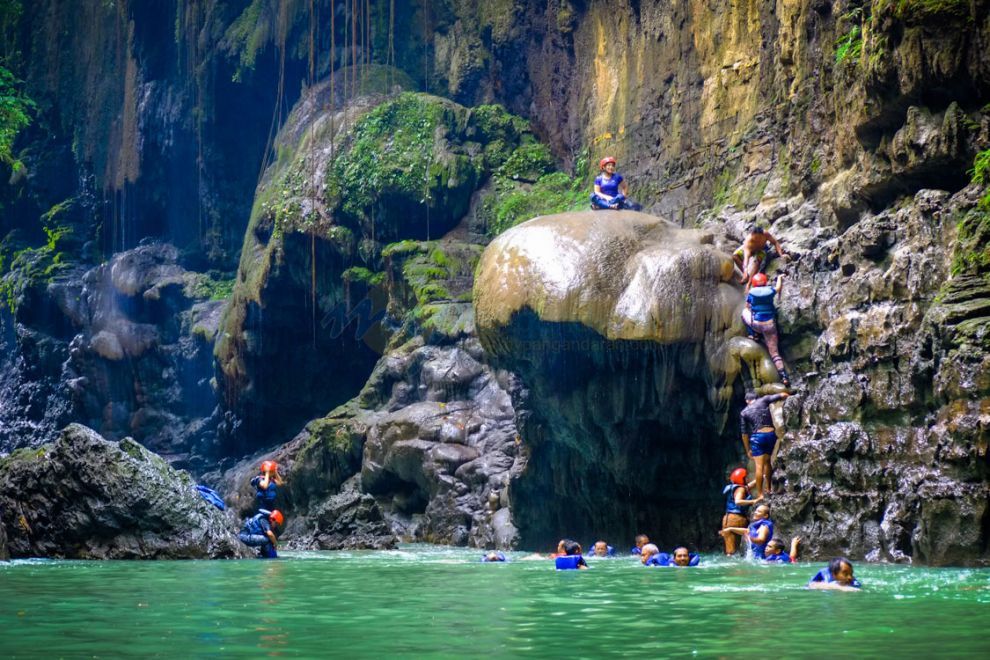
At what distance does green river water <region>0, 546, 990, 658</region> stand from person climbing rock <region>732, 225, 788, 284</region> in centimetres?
489

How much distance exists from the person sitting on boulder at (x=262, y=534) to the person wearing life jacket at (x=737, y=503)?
5808 millimetres

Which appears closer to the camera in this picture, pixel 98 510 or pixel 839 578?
pixel 839 578

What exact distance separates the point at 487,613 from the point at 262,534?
8.59 metres

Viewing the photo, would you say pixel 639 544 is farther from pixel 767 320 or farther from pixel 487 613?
pixel 487 613

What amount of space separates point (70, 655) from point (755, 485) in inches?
423

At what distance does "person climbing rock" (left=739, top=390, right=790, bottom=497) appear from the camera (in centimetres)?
1521

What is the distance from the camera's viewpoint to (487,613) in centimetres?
795

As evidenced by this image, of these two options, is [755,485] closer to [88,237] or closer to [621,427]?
[621,427]

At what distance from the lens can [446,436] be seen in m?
21.3

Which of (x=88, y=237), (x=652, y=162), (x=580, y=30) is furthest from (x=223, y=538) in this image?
(x=88, y=237)

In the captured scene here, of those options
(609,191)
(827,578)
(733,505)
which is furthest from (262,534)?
(827,578)

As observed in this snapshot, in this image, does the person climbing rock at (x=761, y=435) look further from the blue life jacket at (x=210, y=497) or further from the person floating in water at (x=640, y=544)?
the blue life jacket at (x=210, y=497)

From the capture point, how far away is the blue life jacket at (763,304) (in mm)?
15672

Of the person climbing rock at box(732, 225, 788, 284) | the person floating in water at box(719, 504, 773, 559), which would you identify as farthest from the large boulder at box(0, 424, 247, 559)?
the person climbing rock at box(732, 225, 788, 284)
